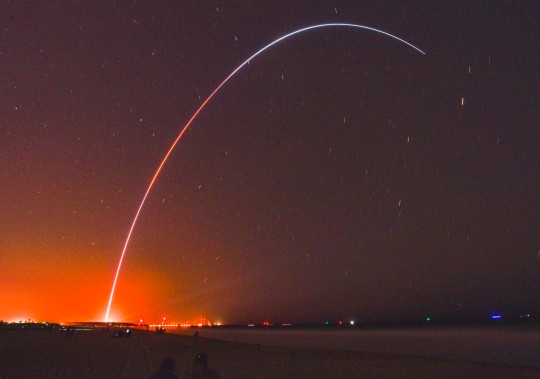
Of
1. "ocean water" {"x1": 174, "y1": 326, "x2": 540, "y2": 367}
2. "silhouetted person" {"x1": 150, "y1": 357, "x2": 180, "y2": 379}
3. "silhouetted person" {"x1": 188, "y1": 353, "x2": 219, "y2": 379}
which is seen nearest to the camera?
"silhouetted person" {"x1": 150, "y1": 357, "x2": 180, "y2": 379}

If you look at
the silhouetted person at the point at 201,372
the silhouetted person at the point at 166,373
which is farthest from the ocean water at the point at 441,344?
the silhouetted person at the point at 166,373

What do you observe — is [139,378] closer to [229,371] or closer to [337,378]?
[229,371]

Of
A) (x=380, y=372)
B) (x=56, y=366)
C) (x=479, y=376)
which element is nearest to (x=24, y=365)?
(x=56, y=366)

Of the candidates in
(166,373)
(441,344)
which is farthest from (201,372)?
(441,344)

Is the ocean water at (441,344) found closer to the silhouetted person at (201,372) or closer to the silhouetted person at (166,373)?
the silhouetted person at (201,372)

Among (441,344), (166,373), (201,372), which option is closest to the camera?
(166,373)

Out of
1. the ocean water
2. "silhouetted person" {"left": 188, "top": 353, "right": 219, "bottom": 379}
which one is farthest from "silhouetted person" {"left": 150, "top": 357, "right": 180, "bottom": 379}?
the ocean water

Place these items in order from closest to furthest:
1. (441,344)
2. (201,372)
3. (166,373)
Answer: (166,373)
(201,372)
(441,344)

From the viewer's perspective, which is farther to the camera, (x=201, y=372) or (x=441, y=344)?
(x=441, y=344)

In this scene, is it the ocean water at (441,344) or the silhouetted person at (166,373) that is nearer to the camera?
the silhouetted person at (166,373)

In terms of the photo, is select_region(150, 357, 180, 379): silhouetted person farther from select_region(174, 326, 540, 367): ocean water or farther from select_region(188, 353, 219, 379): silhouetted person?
select_region(174, 326, 540, 367): ocean water

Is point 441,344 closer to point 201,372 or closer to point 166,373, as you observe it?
point 201,372

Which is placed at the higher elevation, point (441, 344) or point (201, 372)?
point (441, 344)

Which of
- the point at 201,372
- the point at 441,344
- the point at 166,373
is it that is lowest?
the point at 166,373
